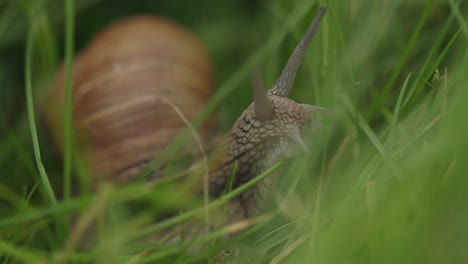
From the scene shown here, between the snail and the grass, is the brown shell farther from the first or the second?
the grass

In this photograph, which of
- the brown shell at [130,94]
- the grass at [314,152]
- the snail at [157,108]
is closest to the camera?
the grass at [314,152]

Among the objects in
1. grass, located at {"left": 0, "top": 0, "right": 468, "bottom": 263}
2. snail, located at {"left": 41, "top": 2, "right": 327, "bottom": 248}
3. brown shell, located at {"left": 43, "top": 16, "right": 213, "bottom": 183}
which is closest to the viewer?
grass, located at {"left": 0, "top": 0, "right": 468, "bottom": 263}

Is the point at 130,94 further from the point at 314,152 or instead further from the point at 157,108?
the point at 314,152

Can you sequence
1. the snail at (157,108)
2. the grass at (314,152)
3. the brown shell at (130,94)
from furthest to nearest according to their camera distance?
the brown shell at (130,94) < the snail at (157,108) < the grass at (314,152)

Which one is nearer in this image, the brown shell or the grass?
the grass

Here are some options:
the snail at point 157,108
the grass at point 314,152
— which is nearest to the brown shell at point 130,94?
the snail at point 157,108

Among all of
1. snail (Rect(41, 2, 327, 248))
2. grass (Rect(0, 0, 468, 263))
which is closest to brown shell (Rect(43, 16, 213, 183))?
snail (Rect(41, 2, 327, 248))

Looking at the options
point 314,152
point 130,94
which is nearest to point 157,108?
point 130,94

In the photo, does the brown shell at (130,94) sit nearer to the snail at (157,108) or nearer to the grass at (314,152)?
the snail at (157,108)

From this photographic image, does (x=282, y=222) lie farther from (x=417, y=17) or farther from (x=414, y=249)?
(x=417, y=17)
